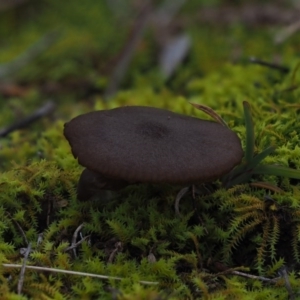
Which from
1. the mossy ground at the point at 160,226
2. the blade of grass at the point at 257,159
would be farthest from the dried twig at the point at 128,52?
the blade of grass at the point at 257,159

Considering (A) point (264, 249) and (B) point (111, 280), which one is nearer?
(B) point (111, 280)

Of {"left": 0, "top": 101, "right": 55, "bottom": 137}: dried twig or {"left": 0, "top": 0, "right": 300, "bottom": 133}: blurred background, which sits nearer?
{"left": 0, "top": 101, "right": 55, "bottom": 137}: dried twig

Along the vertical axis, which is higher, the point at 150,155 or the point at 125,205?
the point at 150,155

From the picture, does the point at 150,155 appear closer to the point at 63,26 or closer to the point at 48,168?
the point at 48,168

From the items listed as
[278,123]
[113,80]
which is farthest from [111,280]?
[113,80]

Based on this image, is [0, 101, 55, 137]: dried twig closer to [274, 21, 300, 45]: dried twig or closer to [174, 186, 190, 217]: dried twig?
[174, 186, 190, 217]: dried twig

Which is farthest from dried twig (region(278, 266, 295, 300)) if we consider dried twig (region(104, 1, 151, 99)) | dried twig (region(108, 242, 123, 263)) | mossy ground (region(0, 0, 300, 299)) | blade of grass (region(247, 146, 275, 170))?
dried twig (region(104, 1, 151, 99))

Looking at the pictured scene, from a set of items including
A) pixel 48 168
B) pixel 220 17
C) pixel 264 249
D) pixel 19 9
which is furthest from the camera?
pixel 19 9


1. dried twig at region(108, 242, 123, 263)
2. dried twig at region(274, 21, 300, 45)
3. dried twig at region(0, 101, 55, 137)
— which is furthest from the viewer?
dried twig at region(274, 21, 300, 45)

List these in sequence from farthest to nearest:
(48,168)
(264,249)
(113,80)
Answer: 1. (113,80)
2. (48,168)
3. (264,249)
